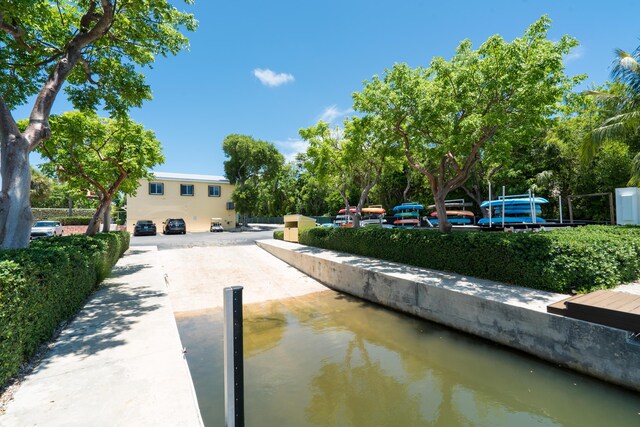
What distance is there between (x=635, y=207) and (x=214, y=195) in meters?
33.3

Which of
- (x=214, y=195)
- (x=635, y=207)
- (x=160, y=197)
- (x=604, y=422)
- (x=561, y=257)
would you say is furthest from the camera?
(x=214, y=195)

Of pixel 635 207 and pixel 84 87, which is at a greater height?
pixel 84 87

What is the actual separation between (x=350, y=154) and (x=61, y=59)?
34.0ft

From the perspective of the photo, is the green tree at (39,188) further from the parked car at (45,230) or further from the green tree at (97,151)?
the green tree at (97,151)

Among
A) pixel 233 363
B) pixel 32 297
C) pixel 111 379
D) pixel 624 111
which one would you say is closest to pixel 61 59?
pixel 32 297

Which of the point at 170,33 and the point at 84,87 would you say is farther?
the point at 84,87

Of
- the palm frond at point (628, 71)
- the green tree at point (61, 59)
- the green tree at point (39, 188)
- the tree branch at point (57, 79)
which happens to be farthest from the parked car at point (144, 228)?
the palm frond at point (628, 71)

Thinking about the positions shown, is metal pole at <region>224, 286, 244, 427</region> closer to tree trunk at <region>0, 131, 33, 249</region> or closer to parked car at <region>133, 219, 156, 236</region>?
tree trunk at <region>0, 131, 33, 249</region>

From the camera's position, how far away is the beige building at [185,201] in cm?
3045

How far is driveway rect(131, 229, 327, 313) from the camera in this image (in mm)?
10078

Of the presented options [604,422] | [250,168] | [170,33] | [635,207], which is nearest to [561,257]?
[604,422]

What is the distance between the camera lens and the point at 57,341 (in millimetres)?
4355

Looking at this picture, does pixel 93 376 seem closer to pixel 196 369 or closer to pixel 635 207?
pixel 196 369

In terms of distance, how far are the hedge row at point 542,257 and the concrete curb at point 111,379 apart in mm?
6945
